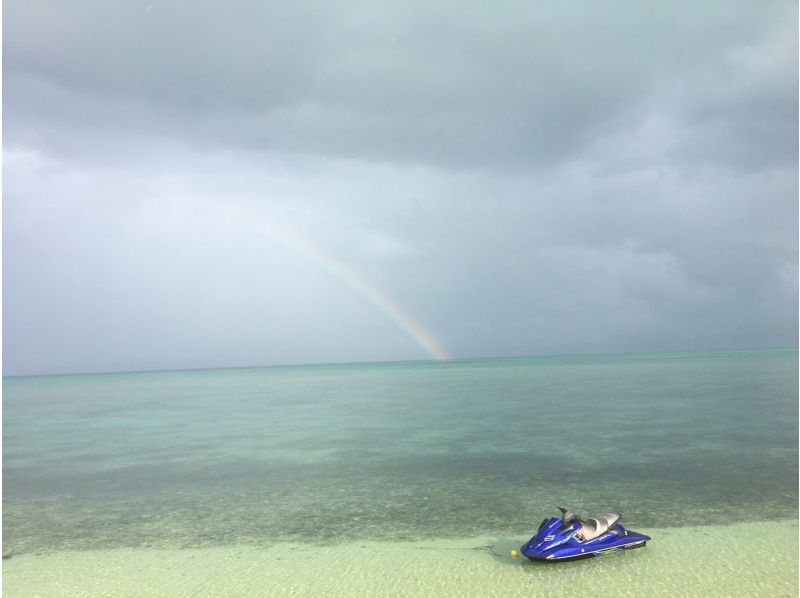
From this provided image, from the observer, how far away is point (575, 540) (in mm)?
13547

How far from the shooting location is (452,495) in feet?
67.5

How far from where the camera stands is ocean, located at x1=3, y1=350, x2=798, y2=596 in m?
13.4

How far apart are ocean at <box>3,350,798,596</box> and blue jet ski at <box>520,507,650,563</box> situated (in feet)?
0.89

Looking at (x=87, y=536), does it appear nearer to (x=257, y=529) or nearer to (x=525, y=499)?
(x=257, y=529)

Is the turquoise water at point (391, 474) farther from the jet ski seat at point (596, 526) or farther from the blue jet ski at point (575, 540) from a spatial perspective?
the jet ski seat at point (596, 526)

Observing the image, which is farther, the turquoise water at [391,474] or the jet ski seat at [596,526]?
the turquoise water at [391,474]

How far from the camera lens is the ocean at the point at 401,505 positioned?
13422 mm

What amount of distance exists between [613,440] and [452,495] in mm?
14369

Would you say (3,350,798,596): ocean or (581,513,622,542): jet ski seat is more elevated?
(581,513,622,542): jet ski seat

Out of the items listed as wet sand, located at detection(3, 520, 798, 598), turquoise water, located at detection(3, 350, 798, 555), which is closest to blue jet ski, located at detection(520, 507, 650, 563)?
wet sand, located at detection(3, 520, 798, 598)

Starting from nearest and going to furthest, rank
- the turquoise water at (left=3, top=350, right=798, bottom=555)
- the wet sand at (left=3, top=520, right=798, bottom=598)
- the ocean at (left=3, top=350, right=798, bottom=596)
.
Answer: the wet sand at (left=3, top=520, right=798, bottom=598)
the ocean at (left=3, top=350, right=798, bottom=596)
the turquoise water at (left=3, top=350, right=798, bottom=555)

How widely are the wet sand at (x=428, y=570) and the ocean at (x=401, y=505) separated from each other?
0.05 meters

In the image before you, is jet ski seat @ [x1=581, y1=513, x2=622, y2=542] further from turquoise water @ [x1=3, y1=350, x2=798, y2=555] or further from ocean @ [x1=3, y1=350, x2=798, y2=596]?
turquoise water @ [x1=3, y1=350, x2=798, y2=555]

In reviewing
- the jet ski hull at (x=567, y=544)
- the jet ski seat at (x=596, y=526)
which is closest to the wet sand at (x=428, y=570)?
the jet ski hull at (x=567, y=544)
